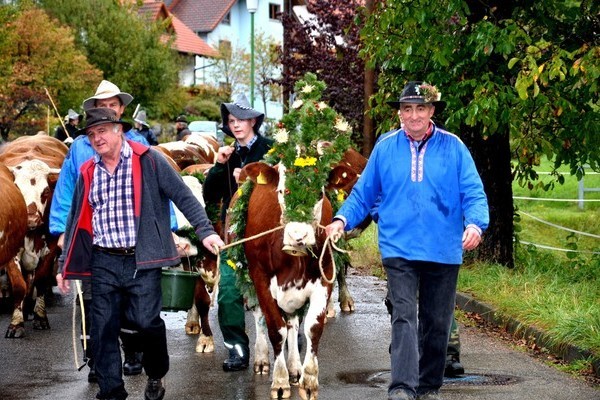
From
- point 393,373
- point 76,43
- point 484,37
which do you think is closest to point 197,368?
point 393,373

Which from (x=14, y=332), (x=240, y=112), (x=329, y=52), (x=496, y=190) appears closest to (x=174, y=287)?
(x=240, y=112)

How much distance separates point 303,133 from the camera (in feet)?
29.5

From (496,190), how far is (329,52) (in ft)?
45.9

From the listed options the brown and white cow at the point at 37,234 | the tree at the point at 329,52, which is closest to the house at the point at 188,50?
the tree at the point at 329,52

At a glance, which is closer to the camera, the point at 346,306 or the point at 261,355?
the point at 261,355

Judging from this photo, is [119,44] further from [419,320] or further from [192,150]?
[419,320]

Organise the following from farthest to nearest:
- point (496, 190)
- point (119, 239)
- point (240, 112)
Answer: point (496, 190) < point (240, 112) < point (119, 239)

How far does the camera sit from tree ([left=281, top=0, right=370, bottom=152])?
27359mm

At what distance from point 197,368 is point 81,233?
2736 millimetres

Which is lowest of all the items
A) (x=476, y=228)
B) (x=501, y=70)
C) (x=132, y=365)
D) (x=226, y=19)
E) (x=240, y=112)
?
(x=132, y=365)

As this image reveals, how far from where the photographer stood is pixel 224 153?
33.4 ft

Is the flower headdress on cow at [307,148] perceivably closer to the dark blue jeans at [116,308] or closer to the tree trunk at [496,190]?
the dark blue jeans at [116,308]

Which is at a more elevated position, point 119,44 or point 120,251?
point 119,44

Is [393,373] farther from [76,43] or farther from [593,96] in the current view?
[76,43]
